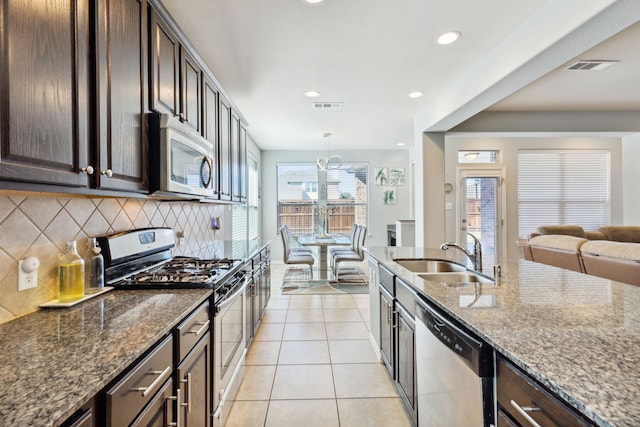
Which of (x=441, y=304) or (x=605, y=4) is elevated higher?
(x=605, y=4)

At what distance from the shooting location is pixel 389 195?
280 inches

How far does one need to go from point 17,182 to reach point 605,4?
2690 millimetres

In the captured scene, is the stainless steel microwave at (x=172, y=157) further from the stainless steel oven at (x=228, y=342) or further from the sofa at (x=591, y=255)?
the sofa at (x=591, y=255)

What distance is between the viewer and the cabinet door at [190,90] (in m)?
1.92

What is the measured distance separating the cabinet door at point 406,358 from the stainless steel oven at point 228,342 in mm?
1031

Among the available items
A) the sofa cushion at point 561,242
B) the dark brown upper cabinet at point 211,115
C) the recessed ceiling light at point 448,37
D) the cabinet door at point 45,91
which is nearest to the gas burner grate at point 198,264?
the dark brown upper cabinet at point 211,115

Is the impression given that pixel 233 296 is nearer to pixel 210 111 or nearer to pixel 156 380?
pixel 156 380

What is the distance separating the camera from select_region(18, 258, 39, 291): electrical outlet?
1.15m

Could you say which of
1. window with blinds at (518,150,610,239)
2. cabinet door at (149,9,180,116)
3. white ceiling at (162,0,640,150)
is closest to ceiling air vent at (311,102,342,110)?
white ceiling at (162,0,640,150)

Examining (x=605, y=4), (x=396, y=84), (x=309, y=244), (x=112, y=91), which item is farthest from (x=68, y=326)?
(x=309, y=244)

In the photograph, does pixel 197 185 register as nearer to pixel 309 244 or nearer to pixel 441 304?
pixel 441 304

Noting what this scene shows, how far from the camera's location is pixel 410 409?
1674 mm

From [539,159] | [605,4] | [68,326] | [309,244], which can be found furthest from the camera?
[539,159]

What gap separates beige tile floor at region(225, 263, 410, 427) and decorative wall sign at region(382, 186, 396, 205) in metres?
3.96
